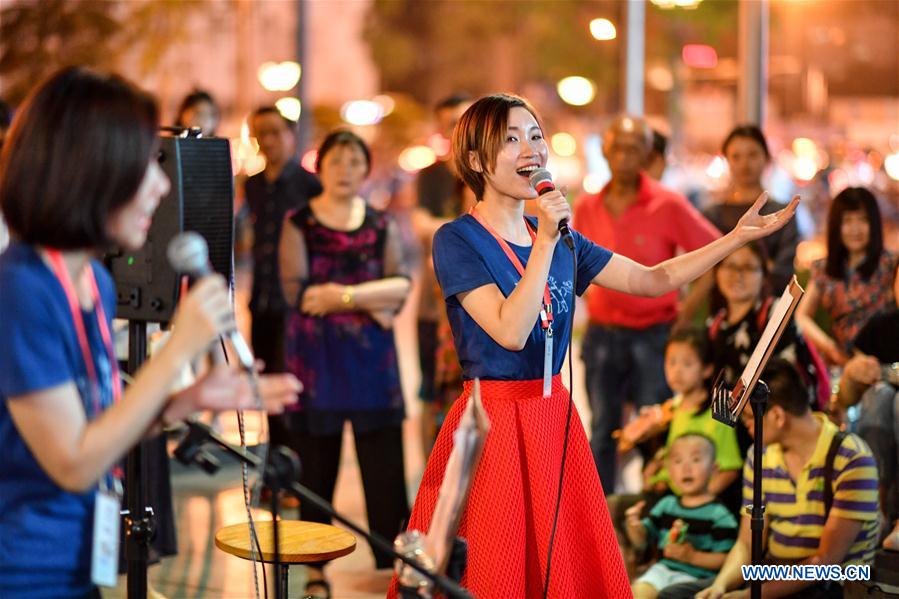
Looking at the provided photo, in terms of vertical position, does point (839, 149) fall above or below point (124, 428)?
above

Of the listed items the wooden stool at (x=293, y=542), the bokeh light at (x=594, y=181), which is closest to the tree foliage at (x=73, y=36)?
the bokeh light at (x=594, y=181)

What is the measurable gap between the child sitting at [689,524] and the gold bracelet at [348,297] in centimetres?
139

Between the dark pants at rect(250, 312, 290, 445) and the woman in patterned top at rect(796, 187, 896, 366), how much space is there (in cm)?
249

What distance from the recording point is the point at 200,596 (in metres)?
5.10

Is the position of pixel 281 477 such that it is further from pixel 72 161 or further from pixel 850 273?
pixel 850 273

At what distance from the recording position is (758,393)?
11.5ft

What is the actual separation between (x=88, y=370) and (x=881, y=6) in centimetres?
1063

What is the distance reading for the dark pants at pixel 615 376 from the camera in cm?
598

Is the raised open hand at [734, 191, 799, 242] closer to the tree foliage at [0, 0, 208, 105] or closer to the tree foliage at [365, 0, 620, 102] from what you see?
the tree foliage at [0, 0, 208, 105]

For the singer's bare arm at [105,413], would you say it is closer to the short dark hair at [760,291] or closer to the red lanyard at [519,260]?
the red lanyard at [519,260]

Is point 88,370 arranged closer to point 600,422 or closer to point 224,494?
point 600,422

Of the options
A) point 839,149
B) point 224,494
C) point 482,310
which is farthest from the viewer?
point 839,149

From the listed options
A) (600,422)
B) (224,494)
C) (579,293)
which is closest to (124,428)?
(579,293)

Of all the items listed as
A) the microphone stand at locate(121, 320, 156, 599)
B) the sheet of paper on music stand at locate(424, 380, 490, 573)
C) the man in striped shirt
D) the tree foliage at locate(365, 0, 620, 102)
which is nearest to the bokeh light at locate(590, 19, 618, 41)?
the man in striped shirt
